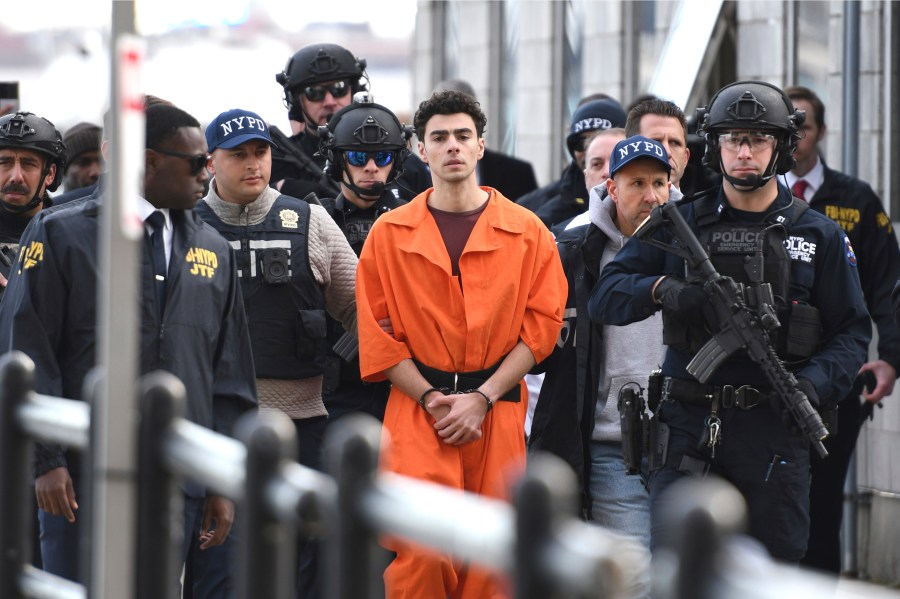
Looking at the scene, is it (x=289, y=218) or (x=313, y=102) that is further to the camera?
(x=313, y=102)

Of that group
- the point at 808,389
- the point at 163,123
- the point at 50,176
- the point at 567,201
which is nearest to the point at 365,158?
the point at 50,176

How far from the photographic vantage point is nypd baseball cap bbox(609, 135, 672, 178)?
6.84m

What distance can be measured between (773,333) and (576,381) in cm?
104

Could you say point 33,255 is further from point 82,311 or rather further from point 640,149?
point 640,149

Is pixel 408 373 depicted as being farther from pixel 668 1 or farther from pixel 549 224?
pixel 668 1

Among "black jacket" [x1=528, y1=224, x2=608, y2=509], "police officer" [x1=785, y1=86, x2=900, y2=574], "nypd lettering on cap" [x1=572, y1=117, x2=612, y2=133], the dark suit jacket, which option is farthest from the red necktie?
the dark suit jacket

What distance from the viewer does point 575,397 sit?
277 inches

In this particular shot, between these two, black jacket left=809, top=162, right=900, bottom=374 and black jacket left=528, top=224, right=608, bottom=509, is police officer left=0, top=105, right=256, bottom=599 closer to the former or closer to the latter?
black jacket left=528, top=224, right=608, bottom=509

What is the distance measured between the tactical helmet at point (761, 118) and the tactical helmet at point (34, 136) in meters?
2.75

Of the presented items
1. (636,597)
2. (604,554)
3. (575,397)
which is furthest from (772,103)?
(604,554)

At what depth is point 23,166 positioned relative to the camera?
7.48 m

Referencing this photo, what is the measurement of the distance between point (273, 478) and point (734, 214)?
3612mm

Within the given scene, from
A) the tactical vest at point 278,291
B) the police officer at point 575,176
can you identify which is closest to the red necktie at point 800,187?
the police officer at point 575,176

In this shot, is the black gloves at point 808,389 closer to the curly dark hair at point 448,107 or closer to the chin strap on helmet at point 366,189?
the curly dark hair at point 448,107
